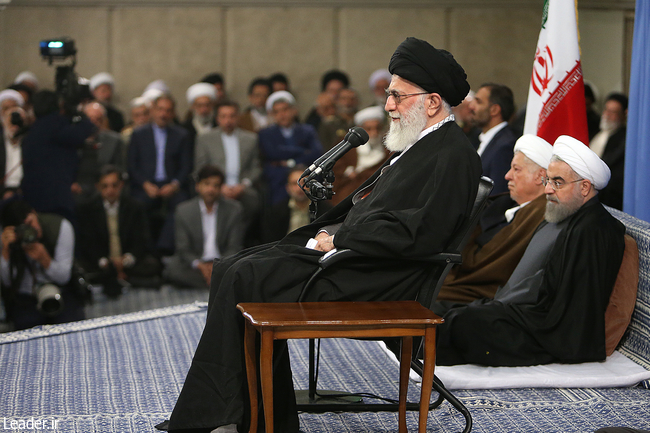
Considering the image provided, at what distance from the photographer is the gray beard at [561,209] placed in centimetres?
373

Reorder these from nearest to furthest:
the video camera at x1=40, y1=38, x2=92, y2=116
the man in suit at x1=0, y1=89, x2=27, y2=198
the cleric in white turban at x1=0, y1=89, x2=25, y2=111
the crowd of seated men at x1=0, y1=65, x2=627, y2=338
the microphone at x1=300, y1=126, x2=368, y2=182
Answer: the microphone at x1=300, y1=126, x2=368, y2=182 < the video camera at x1=40, y1=38, x2=92, y2=116 < the crowd of seated men at x1=0, y1=65, x2=627, y2=338 < the man in suit at x1=0, y1=89, x2=27, y2=198 < the cleric in white turban at x1=0, y1=89, x2=25, y2=111

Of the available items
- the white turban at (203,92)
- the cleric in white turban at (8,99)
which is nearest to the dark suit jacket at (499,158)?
the white turban at (203,92)

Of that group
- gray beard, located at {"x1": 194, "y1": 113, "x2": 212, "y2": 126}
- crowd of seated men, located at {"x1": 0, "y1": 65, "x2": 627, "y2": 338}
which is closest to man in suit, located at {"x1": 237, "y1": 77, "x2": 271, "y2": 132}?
crowd of seated men, located at {"x1": 0, "y1": 65, "x2": 627, "y2": 338}

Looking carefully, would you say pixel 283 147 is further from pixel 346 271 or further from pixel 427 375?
pixel 427 375

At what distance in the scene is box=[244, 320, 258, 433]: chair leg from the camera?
2.64 meters

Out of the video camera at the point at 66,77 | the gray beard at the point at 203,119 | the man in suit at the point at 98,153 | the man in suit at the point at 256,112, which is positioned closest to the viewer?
the video camera at the point at 66,77

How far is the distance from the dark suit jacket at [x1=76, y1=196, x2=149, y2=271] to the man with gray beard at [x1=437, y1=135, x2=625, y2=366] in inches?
140

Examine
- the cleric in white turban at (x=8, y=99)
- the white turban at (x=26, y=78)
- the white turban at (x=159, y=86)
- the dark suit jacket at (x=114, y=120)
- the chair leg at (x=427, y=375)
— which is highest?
the white turban at (x=26, y=78)

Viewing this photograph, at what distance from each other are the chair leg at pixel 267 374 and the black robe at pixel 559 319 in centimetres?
135

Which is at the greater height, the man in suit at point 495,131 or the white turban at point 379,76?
the white turban at point 379,76

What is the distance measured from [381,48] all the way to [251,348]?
739cm

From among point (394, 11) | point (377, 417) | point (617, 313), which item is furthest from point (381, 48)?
point (377, 417)

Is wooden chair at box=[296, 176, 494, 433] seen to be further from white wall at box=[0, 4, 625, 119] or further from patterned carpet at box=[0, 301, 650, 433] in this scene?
white wall at box=[0, 4, 625, 119]

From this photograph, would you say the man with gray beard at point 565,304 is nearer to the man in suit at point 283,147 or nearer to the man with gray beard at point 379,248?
the man with gray beard at point 379,248
